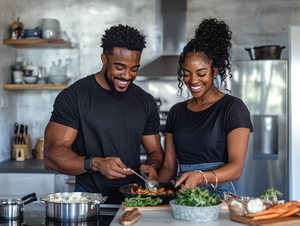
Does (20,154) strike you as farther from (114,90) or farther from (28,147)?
(114,90)

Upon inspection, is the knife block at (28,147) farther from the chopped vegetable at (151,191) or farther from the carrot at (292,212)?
the carrot at (292,212)

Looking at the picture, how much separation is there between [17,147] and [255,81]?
2.47m

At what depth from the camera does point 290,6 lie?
4.12m

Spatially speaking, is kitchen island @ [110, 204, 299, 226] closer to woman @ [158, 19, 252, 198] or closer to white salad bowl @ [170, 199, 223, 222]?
white salad bowl @ [170, 199, 223, 222]

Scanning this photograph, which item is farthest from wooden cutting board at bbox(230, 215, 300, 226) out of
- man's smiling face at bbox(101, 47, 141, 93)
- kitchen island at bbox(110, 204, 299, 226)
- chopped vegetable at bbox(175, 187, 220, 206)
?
man's smiling face at bbox(101, 47, 141, 93)

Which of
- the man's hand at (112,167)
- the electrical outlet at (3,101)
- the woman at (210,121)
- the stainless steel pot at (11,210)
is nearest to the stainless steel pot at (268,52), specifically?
the woman at (210,121)

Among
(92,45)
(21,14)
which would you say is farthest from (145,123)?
(21,14)

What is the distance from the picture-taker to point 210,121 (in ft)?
6.34

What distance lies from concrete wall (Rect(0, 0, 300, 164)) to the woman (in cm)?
221

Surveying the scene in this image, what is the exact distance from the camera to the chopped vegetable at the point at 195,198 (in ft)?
4.77

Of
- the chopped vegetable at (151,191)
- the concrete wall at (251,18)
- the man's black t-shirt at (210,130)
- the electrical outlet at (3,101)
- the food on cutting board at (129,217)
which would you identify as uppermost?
the concrete wall at (251,18)

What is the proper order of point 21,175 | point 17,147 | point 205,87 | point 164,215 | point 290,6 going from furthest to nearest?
point 290,6 < point 17,147 < point 21,175 < point 205,87 < point 164,215

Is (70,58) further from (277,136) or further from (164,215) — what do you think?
(164,215)

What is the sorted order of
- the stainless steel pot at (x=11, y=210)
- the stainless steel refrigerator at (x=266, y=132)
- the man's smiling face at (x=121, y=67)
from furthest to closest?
the stainless steel refrigerator at (x=266, y=132) → the man's smiling face at (x=121, y=67) → the stainless steel pot at (x=11, y=210)
